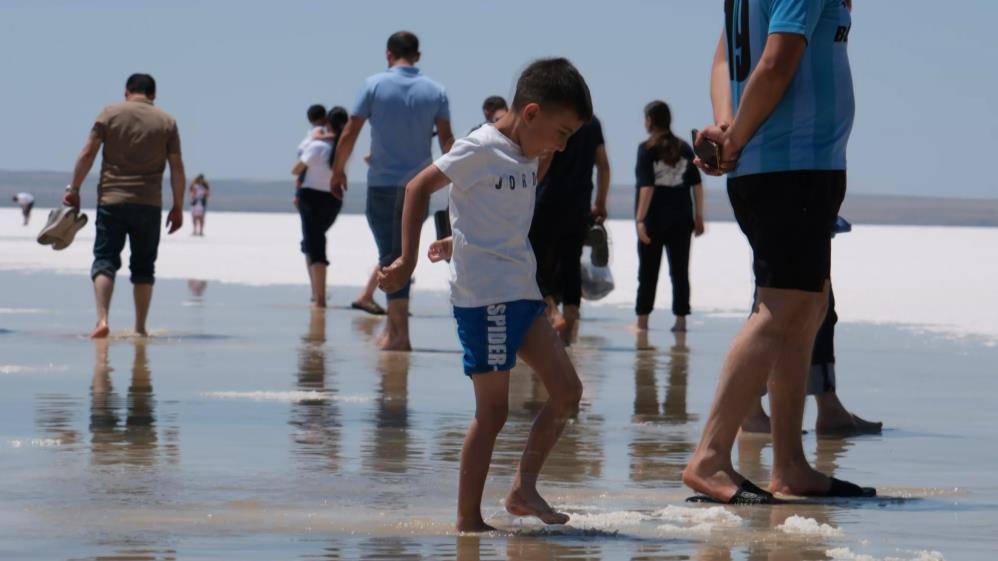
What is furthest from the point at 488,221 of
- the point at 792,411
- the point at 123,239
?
the point at 123,239

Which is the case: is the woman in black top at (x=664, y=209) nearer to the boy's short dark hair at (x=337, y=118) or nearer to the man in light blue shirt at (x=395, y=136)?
the man in light blue shirt at (x=395, y=136)

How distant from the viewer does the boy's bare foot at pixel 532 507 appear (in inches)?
225

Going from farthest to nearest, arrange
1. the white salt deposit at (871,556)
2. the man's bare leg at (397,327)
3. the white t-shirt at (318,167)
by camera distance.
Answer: the white t-shirt at (318,167) < the man's bare leg at (397,327) < the white salt deposit at (871,556)

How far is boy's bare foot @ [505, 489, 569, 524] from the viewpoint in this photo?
572 centimetres

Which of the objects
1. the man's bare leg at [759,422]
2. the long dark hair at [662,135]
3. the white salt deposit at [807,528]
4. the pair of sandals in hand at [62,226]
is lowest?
the man's bare leg at [759,422]

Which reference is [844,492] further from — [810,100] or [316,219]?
[316,219]

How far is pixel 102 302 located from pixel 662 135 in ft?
14.3

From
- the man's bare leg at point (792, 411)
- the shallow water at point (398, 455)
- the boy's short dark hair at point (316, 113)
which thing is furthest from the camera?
the boy's short dark hair at point (316, 113)

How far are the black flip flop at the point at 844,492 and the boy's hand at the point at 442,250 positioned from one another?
5.07ft

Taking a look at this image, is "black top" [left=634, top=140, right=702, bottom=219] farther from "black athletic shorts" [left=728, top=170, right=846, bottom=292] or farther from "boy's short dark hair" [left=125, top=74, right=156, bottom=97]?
"black athletic shorts" [left=728, top=170, right=846, bottom=292]

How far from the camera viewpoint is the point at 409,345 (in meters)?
12.4

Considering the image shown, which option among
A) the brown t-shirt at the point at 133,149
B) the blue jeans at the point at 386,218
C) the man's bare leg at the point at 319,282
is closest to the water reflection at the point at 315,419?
the blue jeans at the point at 386,218

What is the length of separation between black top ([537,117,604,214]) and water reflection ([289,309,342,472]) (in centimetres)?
179

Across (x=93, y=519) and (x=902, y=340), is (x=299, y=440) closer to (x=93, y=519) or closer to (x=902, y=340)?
(x=93, y=519)
